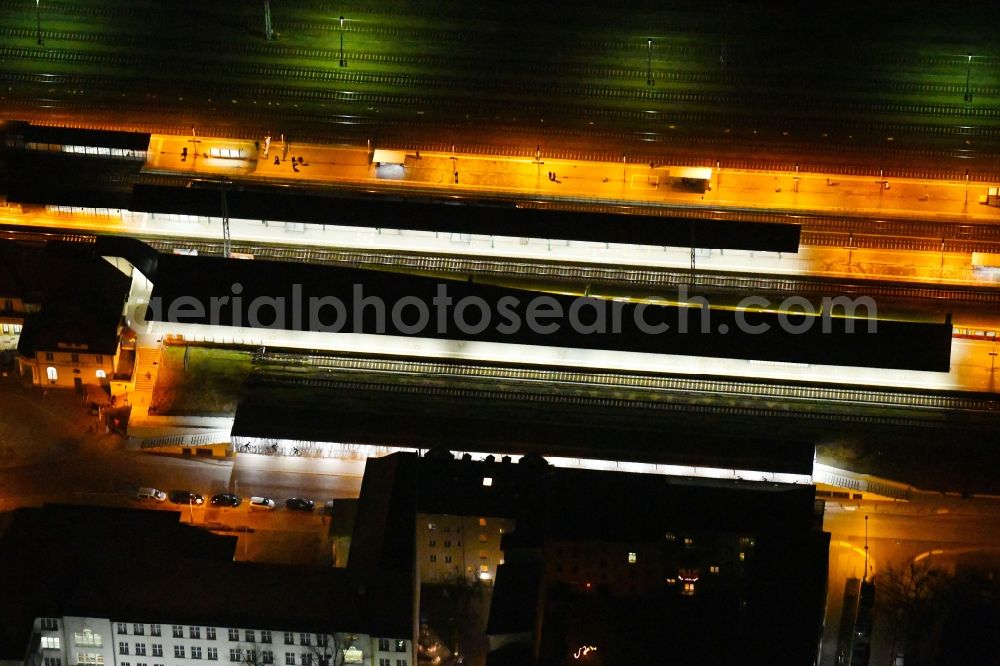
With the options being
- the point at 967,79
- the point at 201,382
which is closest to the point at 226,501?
the point at 201,382

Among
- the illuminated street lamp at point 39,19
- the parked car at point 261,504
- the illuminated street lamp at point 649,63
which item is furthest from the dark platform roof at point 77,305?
the illuminated street lamp at point 649,63

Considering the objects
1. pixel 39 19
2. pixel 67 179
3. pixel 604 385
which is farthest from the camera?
pixel 39 19

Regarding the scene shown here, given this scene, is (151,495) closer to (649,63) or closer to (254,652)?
(254,652)

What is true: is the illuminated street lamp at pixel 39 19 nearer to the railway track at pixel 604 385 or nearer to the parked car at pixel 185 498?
the railway track at pixel 604 385

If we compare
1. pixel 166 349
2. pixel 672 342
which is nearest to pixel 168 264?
pixel 166 349

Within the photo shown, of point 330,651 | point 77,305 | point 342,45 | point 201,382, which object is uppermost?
point 342,45

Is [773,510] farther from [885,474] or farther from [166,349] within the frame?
[166,349]

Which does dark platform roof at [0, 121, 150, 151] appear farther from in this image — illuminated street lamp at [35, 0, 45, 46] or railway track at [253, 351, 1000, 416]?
railway track at [253, 351, 1000, 416]
